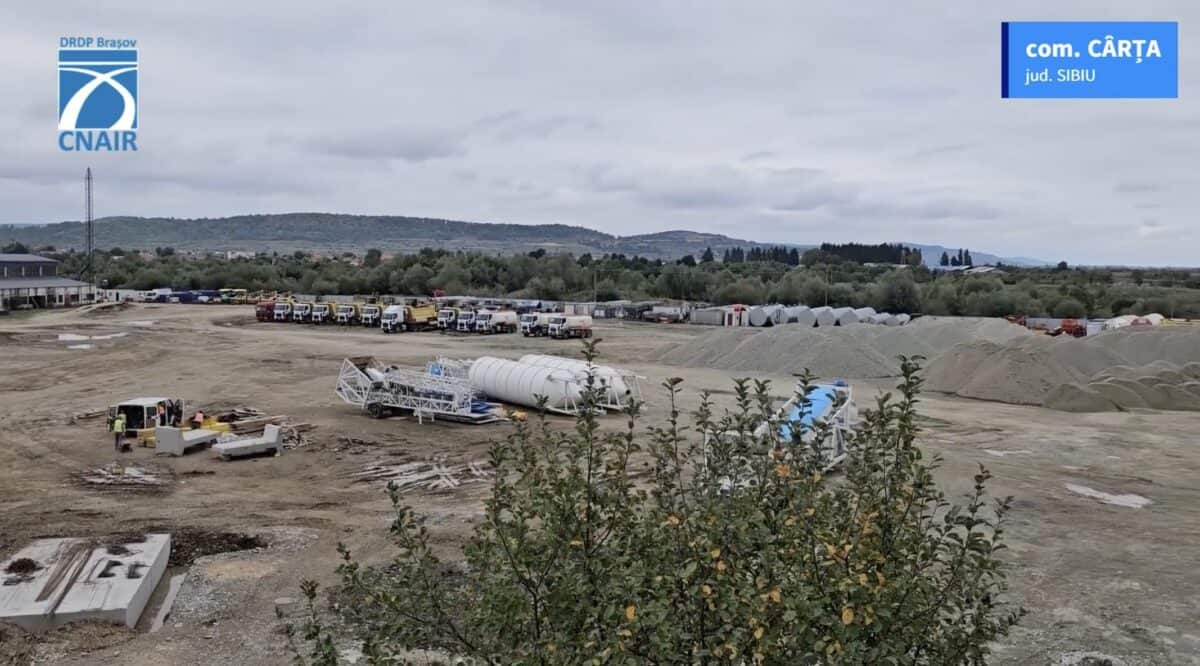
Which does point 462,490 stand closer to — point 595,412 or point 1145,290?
point 595,412

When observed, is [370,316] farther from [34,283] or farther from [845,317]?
[845,317]

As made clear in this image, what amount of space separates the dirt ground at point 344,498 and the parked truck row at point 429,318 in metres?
15.6

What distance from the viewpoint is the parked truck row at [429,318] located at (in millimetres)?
55531

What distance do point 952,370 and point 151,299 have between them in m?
81.2

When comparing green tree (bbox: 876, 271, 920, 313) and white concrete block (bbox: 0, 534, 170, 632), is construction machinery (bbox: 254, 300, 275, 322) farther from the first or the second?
white concrete block (bbox: 0, 534, 170, 632)

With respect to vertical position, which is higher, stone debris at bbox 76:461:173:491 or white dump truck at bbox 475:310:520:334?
white dump truck at bbox 475:310:520:334

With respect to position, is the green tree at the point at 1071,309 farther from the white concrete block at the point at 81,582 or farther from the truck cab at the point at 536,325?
the white concrete block at the point at 81,582

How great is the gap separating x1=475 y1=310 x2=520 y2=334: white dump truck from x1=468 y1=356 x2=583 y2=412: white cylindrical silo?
1032 inches

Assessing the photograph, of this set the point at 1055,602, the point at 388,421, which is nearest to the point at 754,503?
the point at 1055,602

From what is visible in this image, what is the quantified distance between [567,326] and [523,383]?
2593 centimetres

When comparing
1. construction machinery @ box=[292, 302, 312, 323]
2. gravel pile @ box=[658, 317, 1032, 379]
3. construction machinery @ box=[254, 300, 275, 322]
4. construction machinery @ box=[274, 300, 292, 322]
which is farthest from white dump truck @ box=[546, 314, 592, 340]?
construction machinery @ box=[254, 300, 275, 322]

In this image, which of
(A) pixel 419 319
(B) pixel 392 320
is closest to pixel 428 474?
(B) pixel 392 320

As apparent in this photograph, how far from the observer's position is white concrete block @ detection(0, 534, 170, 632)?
11.6m

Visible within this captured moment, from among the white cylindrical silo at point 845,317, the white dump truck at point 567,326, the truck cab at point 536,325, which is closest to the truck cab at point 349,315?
the truck cab at point 536,325
